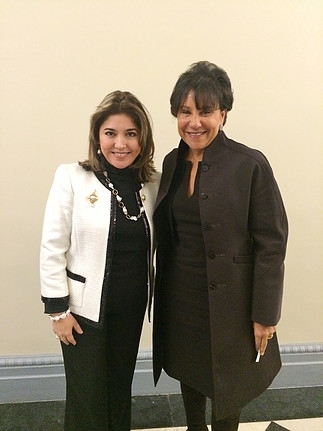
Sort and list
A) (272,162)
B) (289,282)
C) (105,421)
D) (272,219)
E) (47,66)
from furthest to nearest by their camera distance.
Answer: (289,282)
(272,162)
(47,66)
(105,421)
(272,219)

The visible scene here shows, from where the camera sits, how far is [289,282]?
1.99 meters

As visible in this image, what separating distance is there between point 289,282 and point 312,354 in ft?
Result: 1.37

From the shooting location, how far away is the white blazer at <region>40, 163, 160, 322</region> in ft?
3.96

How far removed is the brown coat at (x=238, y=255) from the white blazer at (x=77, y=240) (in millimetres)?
212

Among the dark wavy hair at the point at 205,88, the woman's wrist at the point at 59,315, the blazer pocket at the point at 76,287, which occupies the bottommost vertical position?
the woman's wrist at the point at 59,315

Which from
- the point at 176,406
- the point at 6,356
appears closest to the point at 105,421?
the point at 176,406

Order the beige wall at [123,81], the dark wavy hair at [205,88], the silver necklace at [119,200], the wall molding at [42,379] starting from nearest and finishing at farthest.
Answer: the dark wavy hair at [205,88], the silver necklace at [119,200], the beige wall at [123,81], the wall molding at [42,379]

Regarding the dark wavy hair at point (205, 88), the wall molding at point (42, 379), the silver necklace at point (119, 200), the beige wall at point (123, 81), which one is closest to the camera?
the dark wavy hair at point (205, 88)

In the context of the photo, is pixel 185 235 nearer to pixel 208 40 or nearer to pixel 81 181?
pixel 81 181

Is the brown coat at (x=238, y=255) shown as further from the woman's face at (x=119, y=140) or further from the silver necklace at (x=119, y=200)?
the woman's face at (x=119, y=140)

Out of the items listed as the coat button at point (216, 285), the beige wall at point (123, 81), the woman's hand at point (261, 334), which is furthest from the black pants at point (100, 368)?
the beige wall at point (123, 81)

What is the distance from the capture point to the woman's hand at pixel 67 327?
1.24 metres

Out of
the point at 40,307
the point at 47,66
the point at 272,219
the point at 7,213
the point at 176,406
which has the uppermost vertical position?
the point at 47,66

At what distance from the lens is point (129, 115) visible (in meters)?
1.23
